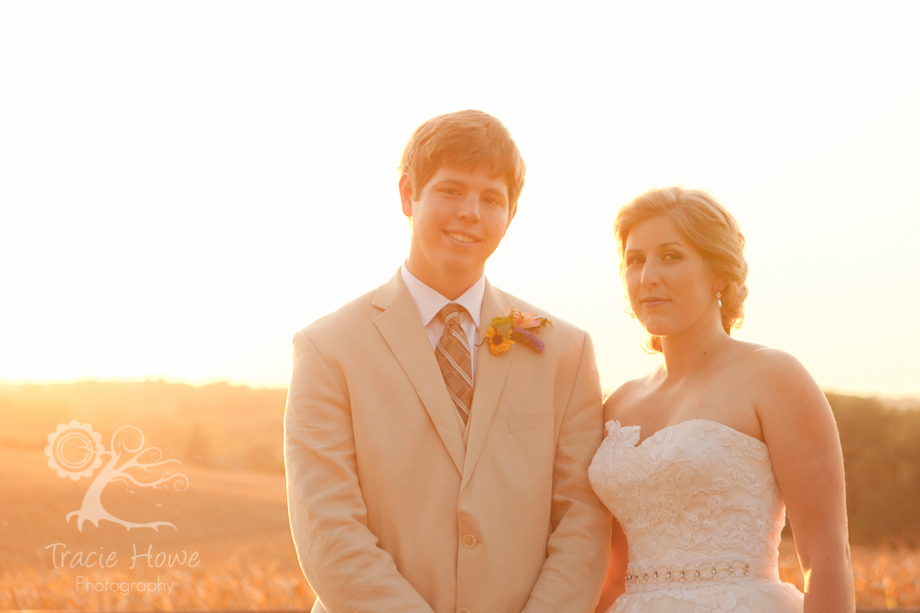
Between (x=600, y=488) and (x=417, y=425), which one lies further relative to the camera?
(x=600, y=488)

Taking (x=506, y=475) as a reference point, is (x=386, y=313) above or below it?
above

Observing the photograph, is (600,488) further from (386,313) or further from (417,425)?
(386,313)

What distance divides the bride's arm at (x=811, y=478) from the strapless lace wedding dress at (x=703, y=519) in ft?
0.30

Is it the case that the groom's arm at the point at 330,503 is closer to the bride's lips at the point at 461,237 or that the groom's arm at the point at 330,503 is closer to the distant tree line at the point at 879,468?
the bride's lips at the point at 461,237

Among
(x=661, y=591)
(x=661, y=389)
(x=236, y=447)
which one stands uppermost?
(x=661, y=389)

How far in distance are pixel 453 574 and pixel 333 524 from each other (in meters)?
0.46

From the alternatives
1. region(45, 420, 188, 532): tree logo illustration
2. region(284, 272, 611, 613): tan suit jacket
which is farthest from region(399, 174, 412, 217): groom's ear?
region(45, 420, 188, 532): tree logo illustration

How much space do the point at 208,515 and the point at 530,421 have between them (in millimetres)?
6310

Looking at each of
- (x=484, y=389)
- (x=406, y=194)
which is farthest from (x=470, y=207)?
(x=484, y=389)

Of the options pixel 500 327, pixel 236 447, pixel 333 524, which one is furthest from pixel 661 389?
pixel 236 447

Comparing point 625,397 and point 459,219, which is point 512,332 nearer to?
point 459,219

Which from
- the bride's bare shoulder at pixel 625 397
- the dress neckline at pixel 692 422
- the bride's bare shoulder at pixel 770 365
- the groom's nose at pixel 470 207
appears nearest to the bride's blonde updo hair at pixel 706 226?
the bride's bare shoulder at pixel 770 365

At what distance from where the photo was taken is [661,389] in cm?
320

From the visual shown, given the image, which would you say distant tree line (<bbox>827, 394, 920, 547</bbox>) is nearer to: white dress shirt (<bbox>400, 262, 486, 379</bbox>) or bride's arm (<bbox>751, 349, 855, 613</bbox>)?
bride's arm (<bbox>751, 349, 855, 613</bbox>)
